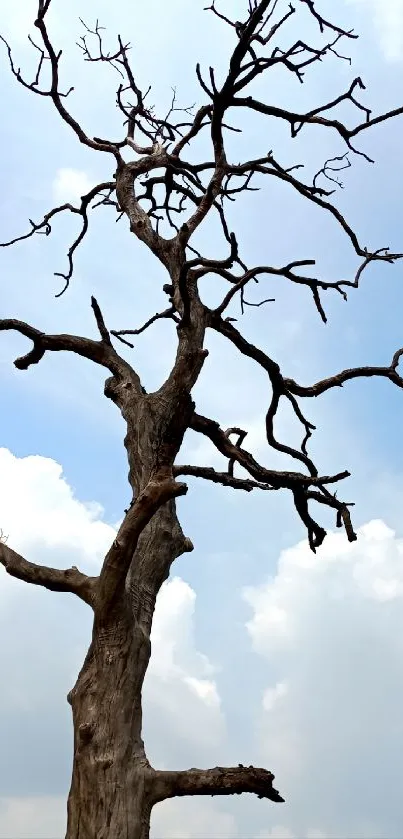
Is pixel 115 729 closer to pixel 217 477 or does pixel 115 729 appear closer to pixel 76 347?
pixel 217 477

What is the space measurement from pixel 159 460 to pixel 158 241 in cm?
289

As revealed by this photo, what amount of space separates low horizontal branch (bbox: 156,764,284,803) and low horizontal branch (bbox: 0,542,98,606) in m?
1.15

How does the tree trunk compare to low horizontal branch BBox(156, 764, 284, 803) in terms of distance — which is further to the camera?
low horizontal branch BBox(156, 764, 284, 803)

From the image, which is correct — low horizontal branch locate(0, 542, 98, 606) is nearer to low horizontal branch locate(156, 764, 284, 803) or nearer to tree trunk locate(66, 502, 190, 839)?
tree trunk locate(66, 502, 190, 839)

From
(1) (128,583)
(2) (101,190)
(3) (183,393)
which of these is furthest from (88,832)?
(2) (101,190)

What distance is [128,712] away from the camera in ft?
15.3

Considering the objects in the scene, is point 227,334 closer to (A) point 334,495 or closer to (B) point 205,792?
(A) point 334,495

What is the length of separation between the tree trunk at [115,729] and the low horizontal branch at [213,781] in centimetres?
9

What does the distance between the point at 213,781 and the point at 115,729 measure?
64cm

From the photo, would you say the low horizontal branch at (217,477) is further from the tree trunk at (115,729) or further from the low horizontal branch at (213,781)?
the low horizontal branch at (213,781)

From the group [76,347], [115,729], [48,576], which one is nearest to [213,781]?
[115,729]

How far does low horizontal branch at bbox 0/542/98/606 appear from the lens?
5039mm

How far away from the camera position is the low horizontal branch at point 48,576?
504 centimetres

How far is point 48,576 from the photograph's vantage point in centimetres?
517
